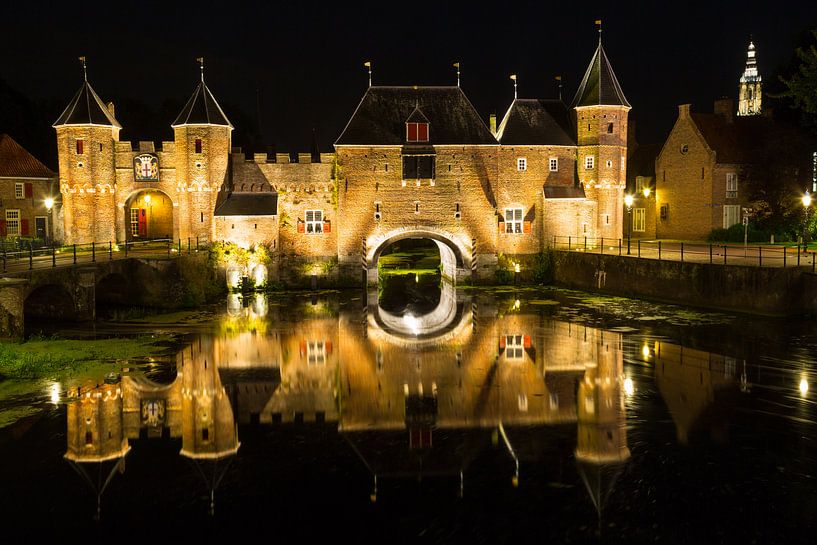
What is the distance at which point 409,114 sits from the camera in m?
33.5

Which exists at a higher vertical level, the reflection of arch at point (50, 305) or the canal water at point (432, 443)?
the reflection of arch at point (50, 305)

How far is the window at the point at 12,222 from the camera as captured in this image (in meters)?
38.3

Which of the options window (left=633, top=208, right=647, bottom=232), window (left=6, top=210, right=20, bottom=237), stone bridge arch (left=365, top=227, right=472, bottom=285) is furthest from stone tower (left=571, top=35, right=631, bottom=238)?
window (left=6, top=210, right=20, bottom=237)

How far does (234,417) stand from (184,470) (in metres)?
2.75

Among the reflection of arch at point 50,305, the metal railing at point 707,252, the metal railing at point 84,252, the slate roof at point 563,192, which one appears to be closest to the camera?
the metal railing at point 84,252

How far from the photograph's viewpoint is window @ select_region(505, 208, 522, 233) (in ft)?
111

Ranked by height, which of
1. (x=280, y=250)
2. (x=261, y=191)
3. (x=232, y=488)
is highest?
(x=261, y=191)

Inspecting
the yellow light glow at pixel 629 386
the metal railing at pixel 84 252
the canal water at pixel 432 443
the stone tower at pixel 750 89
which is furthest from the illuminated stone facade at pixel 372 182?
the stone tower at pixel 750 89

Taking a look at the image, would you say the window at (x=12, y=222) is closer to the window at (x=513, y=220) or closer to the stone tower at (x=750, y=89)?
the window at (x=513, y=220)

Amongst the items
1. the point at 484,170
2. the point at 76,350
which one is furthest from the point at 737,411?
the point at 484,170

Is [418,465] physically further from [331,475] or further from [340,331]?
[340,331]

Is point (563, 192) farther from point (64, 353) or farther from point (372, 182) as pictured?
point (64, 353)

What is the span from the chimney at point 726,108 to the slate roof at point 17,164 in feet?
119

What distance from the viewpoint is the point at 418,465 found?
11508 millimetres
